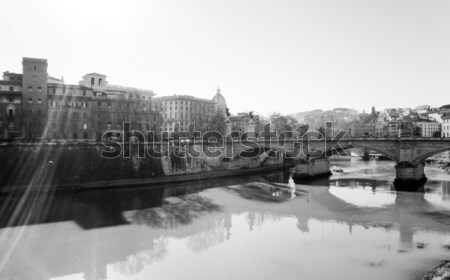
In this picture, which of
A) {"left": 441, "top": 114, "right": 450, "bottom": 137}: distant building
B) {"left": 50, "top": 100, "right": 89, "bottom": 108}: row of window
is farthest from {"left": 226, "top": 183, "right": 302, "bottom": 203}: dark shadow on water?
{"left": 441, "top": 114, "right": 450, "bottom": 137}: distant building

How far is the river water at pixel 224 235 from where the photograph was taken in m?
17.6

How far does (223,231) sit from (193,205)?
323 inches

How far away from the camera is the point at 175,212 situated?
29.8 m

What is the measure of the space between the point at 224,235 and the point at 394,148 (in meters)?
29.2

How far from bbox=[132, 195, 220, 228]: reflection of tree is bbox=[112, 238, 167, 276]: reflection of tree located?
473cm

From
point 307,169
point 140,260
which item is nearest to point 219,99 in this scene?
point 307,169

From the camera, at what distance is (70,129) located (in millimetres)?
54719

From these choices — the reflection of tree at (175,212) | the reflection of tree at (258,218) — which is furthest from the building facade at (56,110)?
the reflection of tree at (258,218)

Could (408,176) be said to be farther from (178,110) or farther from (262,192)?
(178,110)


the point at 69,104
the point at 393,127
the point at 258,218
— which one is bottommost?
the point at 258,218

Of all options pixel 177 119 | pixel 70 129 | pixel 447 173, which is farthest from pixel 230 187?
pixel 177 119

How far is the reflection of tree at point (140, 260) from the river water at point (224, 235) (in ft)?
0.19

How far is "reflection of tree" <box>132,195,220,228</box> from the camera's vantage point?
26.6 metres

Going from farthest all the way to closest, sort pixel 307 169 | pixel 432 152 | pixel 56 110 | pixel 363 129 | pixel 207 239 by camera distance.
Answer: pixel 363 129, pixel 56 110, pixel 307 169, pixel 432 152, pixel 207 239
